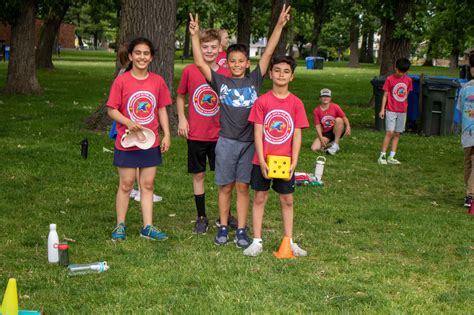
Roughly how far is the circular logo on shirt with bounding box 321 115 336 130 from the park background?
1.69 feet

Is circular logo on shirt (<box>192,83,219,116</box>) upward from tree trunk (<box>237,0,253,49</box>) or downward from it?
downward

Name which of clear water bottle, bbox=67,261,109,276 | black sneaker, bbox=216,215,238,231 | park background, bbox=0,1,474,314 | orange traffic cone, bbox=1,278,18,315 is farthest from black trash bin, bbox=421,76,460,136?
orange traffic cone, bbox=1,278,18,315

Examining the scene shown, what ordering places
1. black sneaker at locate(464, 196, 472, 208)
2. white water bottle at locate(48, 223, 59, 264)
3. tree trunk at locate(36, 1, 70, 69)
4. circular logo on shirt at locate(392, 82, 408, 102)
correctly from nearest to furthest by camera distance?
white water bottle at locate(48, 223, 59, 264) → black sneaker at locate(464, 196, 472, 208) → circular logo on shirt at locate(392, 82, 408, 102) → tree trunk at locate(36, 1, 70, 69)

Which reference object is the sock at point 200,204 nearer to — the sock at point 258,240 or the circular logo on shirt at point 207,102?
the circular logo on shirt at point 207,102

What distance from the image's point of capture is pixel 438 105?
1408 centimetres

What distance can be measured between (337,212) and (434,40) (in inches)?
1400

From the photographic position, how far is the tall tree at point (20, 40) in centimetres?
1798

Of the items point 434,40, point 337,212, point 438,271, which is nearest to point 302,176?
point 337,212

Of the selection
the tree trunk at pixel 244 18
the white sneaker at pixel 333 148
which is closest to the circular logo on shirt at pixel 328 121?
the white sneaker at pixel 333 148

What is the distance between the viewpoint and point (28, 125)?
1278 cm

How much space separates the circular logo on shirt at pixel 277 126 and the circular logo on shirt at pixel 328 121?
620 cm

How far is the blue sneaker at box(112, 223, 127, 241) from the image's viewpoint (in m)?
6.11

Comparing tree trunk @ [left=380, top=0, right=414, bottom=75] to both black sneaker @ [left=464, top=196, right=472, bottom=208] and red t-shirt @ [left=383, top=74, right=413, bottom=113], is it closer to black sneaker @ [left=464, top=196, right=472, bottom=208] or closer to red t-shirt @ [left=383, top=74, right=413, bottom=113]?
red t-shirt @ [left=383, top=74, right=413, bottom=113]

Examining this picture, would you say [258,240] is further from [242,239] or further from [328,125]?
[328,125]
